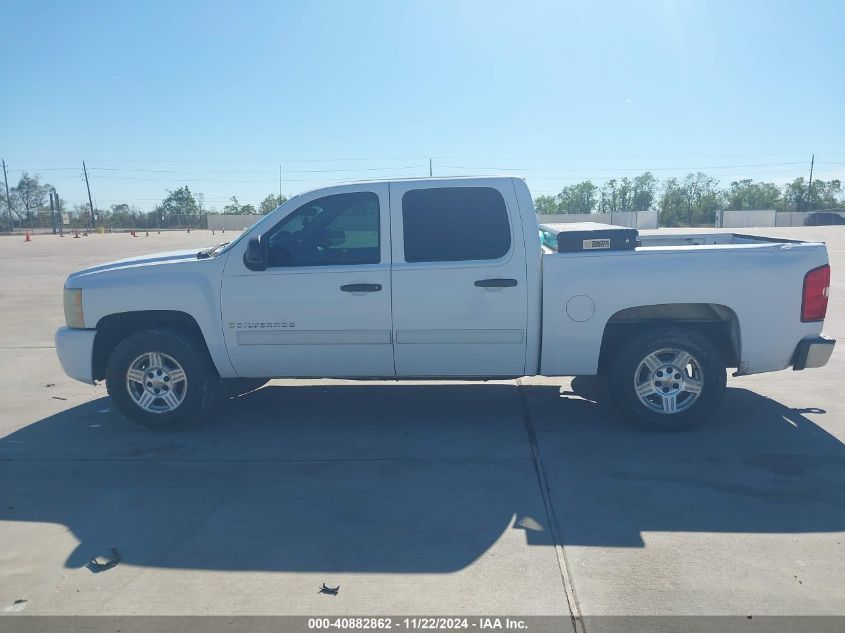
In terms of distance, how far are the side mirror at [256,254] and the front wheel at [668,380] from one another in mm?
3007

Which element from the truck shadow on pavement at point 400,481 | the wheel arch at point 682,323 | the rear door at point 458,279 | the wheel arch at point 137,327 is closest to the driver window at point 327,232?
the rear door at point 458,279

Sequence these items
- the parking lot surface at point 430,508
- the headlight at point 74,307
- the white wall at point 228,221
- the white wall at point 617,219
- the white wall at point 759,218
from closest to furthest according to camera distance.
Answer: the parking lot surface at point 430,508
the headlight at point 74,307
the white wall at point 617,219
the white wall at point 228,221
the white wall at point 759,218

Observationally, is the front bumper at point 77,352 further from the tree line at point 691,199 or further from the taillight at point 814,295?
the tree line at point 691,199

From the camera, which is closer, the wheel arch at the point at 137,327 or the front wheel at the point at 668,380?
the front wheel at the point at 668,380

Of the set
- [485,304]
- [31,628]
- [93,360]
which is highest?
[485,304]

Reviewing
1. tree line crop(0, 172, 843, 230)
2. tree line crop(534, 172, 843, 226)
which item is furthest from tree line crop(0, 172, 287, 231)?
tree line crop(534, 172, 843, 226)

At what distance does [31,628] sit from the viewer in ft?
10.9

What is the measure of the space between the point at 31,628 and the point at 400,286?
133 inches

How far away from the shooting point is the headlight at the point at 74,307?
6.14 metres

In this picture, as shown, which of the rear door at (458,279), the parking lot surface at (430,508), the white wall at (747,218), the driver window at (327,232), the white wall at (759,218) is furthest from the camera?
the white wall at (759,218)

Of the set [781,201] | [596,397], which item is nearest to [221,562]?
[596,397]

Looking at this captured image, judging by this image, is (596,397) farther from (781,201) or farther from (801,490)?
(781,201)

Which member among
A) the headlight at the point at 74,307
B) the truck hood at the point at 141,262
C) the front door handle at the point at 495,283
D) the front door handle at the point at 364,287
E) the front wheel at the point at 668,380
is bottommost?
the front wheel at the point at 668,380

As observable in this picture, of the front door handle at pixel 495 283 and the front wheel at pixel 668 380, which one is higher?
the front door handle at pixel 495 283
